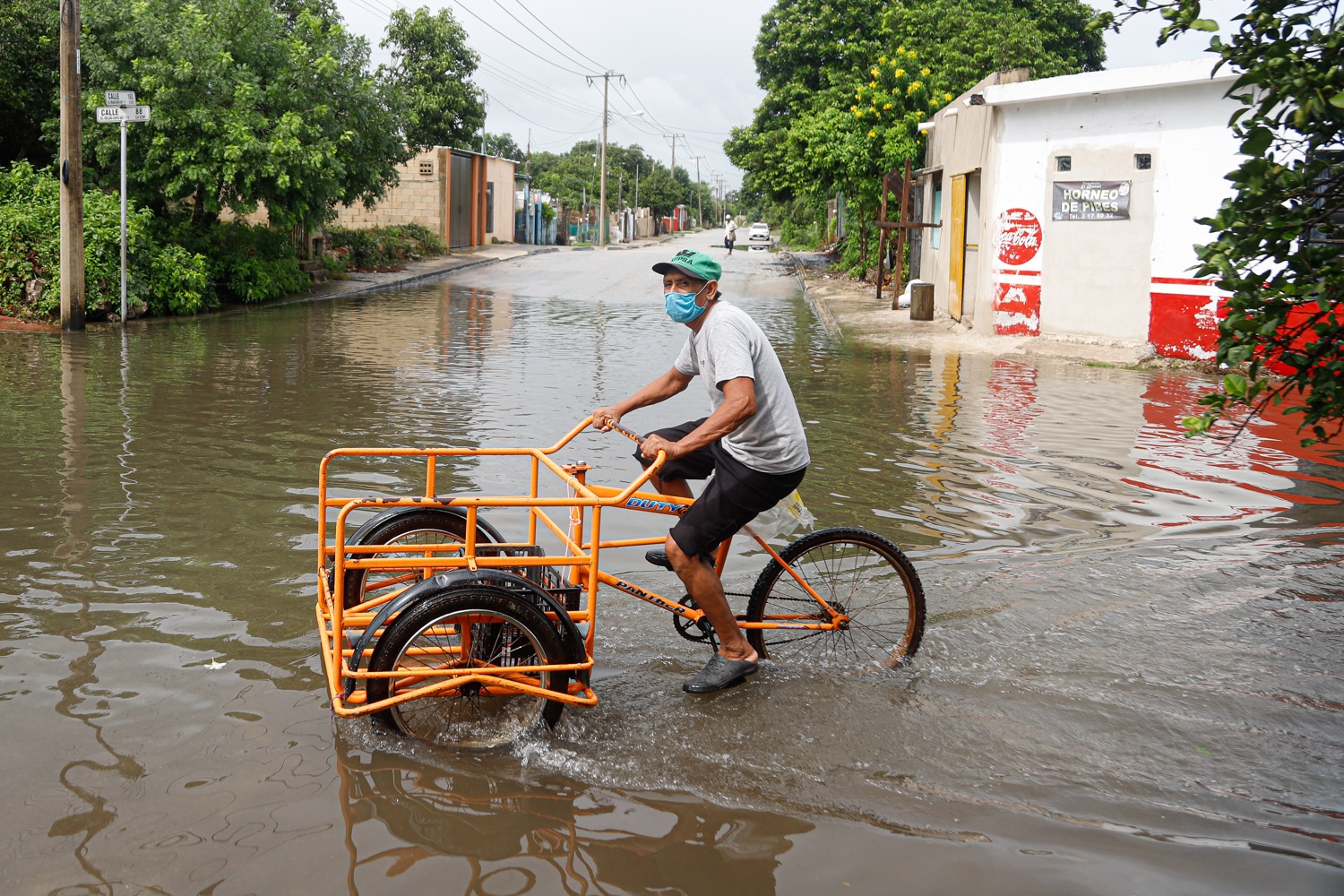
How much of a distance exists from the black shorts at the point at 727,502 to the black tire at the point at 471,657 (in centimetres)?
70

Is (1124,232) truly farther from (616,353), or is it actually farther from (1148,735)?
(1148,735)

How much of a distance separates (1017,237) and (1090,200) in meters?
1.42

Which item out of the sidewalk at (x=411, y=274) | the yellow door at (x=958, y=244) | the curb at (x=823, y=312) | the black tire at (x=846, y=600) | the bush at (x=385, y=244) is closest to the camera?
the black tire at (x=846, y=600)

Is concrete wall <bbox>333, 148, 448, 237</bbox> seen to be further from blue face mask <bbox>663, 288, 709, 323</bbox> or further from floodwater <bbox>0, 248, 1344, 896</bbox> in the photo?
blue face mask <bbox>663, 288, 709, 323</bbox>

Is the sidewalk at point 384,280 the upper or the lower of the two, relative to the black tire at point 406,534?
upper

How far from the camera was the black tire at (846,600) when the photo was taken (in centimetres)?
505

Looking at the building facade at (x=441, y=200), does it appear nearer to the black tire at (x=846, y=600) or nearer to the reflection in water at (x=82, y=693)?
the reflection in water at (x=82, y=693)

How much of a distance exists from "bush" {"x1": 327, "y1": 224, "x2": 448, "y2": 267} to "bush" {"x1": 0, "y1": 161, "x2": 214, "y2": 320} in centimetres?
1269

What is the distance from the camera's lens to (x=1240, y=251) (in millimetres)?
3764

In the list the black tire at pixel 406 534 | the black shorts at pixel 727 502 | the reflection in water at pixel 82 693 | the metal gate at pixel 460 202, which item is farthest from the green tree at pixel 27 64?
the metal gate at pixel 460 202

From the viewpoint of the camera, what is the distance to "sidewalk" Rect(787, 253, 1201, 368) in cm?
1639

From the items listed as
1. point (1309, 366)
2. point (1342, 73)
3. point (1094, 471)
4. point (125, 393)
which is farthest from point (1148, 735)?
point (125, 393)

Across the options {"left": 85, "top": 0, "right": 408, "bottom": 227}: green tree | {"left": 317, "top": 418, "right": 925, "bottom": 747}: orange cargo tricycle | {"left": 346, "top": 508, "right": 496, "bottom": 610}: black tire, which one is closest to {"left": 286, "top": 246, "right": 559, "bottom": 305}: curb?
{"left": 85, "top": 0, "right": 408, "bottom": 227}: green tree

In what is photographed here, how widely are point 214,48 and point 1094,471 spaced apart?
17.1 m
